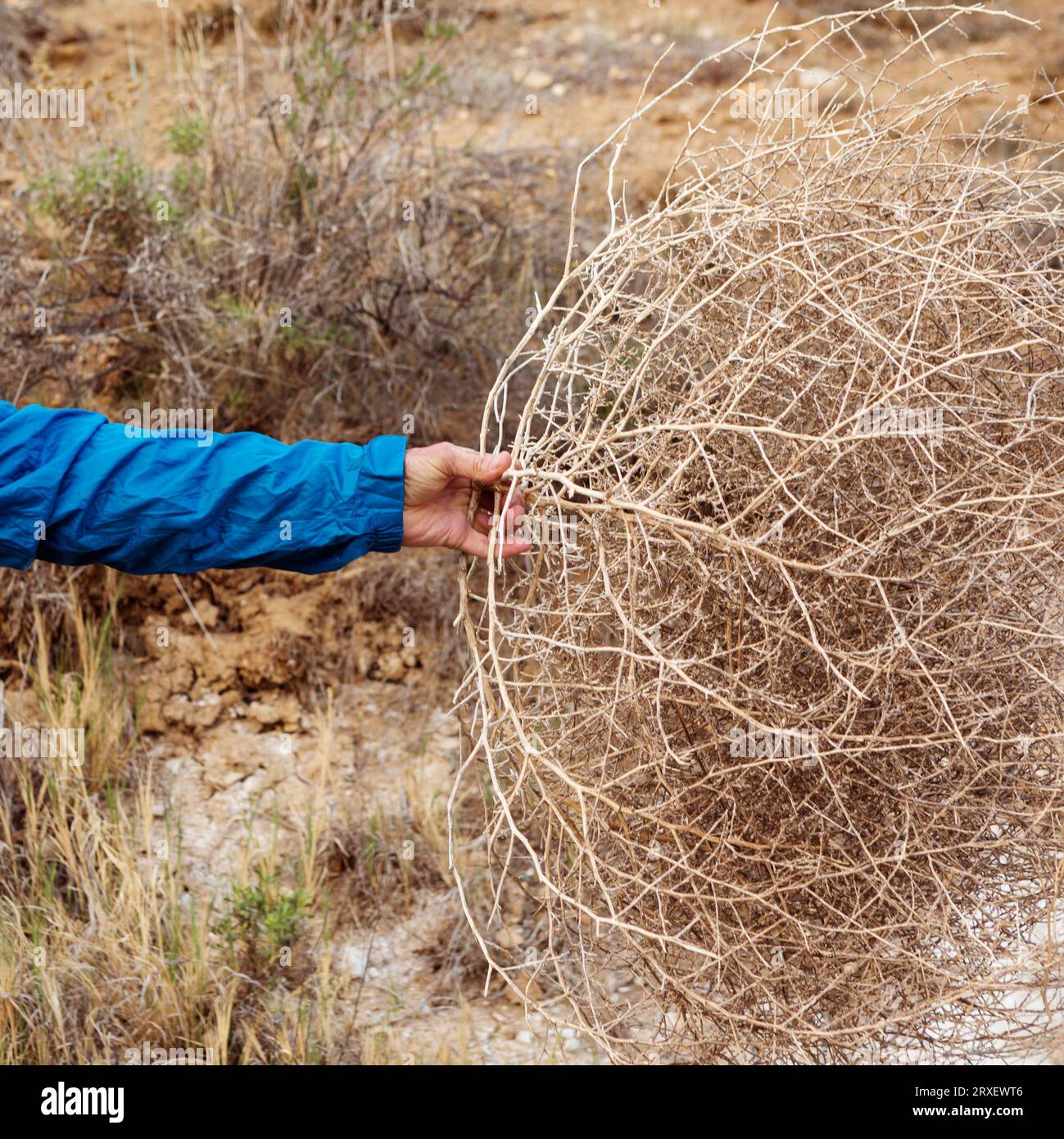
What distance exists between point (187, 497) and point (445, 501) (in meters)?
0.38

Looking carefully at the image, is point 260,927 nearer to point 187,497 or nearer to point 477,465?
point 187,497

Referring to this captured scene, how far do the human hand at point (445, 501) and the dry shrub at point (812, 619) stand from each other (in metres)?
0.12

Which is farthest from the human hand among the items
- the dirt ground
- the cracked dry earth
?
the cracked dry earth

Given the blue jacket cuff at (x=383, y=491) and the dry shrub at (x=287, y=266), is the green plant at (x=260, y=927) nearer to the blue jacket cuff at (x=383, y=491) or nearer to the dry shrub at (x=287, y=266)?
the blue jacket cuff at (x=383, y=491)

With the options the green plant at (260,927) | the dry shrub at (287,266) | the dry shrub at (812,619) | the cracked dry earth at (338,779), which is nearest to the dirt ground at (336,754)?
the cracked dry earth at (338,779)

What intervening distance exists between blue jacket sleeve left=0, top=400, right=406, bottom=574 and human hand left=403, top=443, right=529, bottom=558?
0.05 meters

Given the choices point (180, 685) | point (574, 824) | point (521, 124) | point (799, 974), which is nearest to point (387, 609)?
point (180, 685)

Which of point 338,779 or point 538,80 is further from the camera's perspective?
point 538,80

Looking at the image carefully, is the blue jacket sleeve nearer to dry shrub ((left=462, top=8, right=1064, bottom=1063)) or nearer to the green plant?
dry shrub ((left=462, top=8, right=1064, bottom=1063))

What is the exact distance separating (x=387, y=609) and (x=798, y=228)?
5.83ft

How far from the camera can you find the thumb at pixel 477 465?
180 centimetres

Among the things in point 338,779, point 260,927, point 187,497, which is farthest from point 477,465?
point 338,779

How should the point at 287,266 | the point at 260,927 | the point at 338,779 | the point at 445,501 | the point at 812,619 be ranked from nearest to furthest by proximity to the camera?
1. the point at 812,619
2. the point at 445,501
3. the point at 260,927
4. the point at 338,779
5. the point at 287,266

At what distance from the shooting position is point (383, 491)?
1.87 meters
